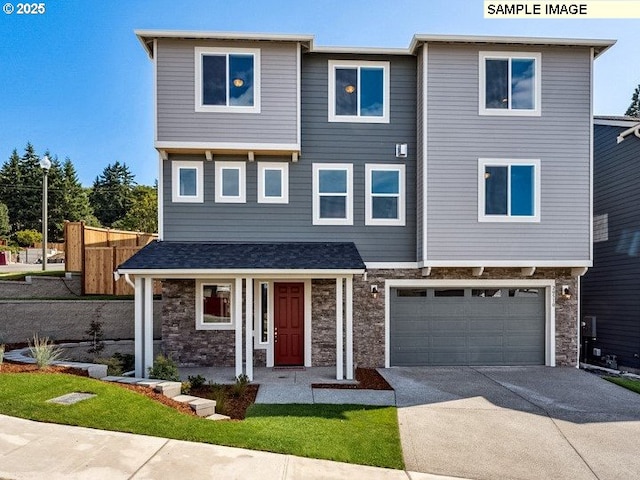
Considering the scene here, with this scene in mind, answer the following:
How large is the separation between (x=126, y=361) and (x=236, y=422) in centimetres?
515

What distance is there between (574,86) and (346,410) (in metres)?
9.42

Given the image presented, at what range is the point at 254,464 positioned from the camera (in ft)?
16.1

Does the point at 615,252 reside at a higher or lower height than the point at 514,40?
lower

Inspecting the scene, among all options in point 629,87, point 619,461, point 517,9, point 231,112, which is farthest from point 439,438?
point 629,87

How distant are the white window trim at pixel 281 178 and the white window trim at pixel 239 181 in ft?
1.21

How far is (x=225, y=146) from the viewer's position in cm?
1024

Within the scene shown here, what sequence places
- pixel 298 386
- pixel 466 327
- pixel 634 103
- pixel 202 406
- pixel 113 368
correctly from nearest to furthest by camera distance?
1. pixel 202 406
2. pixel 298 386
3. pixel 113 368
4. pixel 466 327
5. pixel 634 103

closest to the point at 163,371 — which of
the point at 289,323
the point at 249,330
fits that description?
the point at 249,330

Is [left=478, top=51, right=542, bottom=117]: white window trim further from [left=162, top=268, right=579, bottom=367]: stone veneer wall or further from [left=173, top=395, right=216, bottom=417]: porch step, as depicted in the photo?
[left=173, top=395, right=216, bottom=417]: porch step

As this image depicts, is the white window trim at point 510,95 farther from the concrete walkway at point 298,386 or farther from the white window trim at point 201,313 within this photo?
the white window trim at point 201,313

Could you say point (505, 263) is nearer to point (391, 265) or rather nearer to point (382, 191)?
point (391, 265)

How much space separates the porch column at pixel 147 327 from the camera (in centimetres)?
917

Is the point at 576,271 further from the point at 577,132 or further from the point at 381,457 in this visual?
the point at 381,457

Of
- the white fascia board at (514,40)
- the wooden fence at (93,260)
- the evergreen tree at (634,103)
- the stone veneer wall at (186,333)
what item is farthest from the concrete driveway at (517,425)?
the evergreen tree at (634,103)
